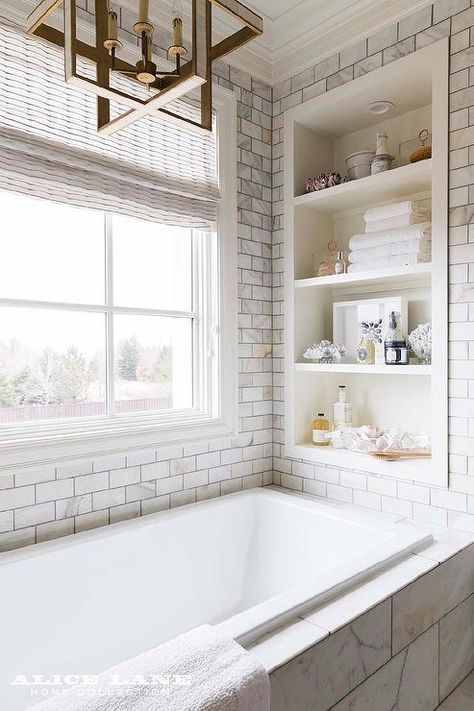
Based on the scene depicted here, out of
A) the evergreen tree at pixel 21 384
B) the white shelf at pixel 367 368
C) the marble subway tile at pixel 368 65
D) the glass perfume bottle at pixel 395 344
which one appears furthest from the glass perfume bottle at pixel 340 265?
the evergreen tree at pixel 21 384

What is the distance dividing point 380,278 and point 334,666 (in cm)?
148

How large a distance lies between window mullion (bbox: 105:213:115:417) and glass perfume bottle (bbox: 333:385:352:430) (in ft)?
3.48

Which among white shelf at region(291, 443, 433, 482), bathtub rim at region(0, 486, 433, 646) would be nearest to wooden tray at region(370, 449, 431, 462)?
white shelf at region(291, 443, 433, 482)

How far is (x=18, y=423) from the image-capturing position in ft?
6.21

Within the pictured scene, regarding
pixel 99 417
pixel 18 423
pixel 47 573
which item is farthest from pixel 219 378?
pixel 47 573

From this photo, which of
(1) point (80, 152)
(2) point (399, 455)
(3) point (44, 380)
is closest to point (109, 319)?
(3) point (44, 380)

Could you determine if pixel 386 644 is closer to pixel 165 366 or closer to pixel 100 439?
pixel 100 439

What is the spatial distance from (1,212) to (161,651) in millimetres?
1535

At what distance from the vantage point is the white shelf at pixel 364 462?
2088 millimetres

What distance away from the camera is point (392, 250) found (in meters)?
2.20

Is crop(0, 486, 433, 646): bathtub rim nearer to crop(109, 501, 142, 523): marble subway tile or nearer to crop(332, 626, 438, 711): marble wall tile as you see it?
crop(109, 501, 142, 523): marble subway tile

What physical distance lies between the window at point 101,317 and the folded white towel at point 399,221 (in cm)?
72

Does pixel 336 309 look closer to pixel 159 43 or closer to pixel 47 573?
pixel 159 43

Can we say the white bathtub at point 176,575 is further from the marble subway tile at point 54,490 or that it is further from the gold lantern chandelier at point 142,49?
the gold lantern chandelier at point 142,49
